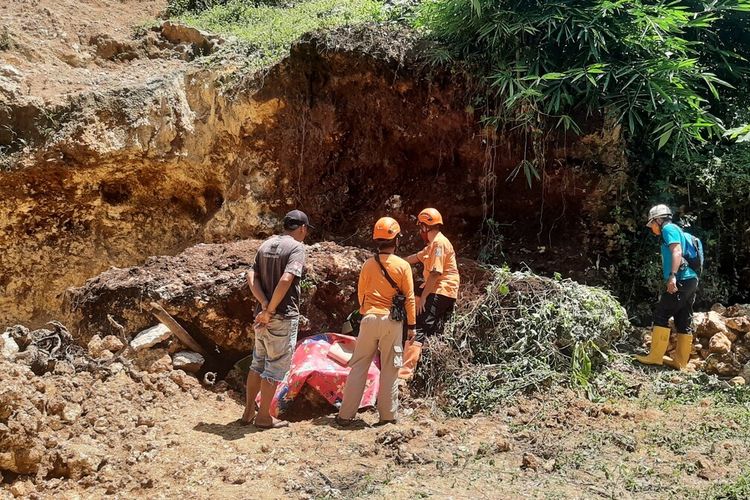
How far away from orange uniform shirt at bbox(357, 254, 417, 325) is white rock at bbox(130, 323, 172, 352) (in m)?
1.80

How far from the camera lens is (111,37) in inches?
350

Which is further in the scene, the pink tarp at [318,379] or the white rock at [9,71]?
the white rock at [9,71]

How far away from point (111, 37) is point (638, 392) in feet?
25.6

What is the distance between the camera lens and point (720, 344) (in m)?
5.77

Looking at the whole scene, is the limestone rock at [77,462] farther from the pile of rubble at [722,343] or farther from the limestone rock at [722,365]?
the limestone rock at [722,365]

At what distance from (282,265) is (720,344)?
3.90 m

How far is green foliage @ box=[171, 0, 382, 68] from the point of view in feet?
26.5

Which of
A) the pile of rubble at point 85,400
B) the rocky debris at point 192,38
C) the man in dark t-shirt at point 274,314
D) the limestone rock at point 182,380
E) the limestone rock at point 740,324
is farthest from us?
the rocky debris at point 192,38

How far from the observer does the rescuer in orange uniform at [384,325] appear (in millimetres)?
4598

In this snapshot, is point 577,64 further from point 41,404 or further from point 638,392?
point 41,404

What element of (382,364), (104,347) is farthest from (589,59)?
(104,347)

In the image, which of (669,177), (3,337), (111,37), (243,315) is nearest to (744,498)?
(243,315)

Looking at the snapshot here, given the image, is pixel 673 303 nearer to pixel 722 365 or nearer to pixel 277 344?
pixel 722 365

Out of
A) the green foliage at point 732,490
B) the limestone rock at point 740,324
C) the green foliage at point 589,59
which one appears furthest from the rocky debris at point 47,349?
the limestone rock at point 740,324
